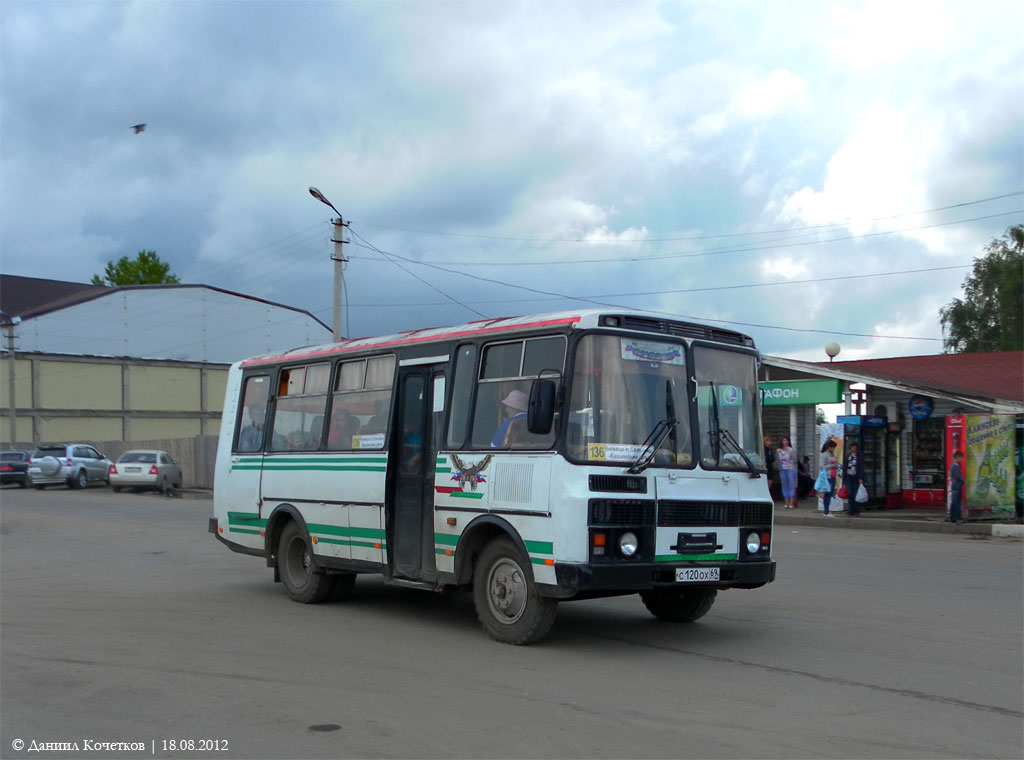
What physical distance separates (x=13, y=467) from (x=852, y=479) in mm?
32638

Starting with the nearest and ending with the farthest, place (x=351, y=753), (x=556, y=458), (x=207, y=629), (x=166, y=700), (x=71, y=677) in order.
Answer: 1. (x=351, y=753)
2. (x=166, y=700)
3. (x=71, y=677)
4. (x=556, y=458)
5. (x=207, y=629)

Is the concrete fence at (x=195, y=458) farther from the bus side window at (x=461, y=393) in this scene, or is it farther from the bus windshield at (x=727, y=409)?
the bus windshield at (x=727, y=409)

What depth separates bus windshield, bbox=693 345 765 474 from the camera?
9008 mm

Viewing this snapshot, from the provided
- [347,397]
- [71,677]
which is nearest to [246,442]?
[347,397]

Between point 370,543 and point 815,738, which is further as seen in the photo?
point 370,543

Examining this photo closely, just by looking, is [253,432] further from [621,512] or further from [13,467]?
[13,467]

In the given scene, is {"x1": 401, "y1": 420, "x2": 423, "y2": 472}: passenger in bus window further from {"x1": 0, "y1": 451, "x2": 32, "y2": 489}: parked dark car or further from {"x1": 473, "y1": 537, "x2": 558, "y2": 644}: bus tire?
{"x1": 0, "y1": 451, "x2": 32, "y2": 489}: parked dark car

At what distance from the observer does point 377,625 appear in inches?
398

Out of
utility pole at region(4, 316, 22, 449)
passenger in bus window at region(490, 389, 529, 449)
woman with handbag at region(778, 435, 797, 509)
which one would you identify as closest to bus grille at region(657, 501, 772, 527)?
passenger in bus window at region(490, 389, 529, 449)

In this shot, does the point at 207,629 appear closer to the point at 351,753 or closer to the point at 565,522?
the point at 565,522

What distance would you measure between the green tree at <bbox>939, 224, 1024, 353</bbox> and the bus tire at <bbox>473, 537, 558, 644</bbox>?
47.5 meters

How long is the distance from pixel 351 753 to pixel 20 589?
341 inches

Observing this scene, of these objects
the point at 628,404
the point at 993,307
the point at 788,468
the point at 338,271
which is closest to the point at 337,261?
the point at 338,271

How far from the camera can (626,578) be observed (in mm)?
8172
